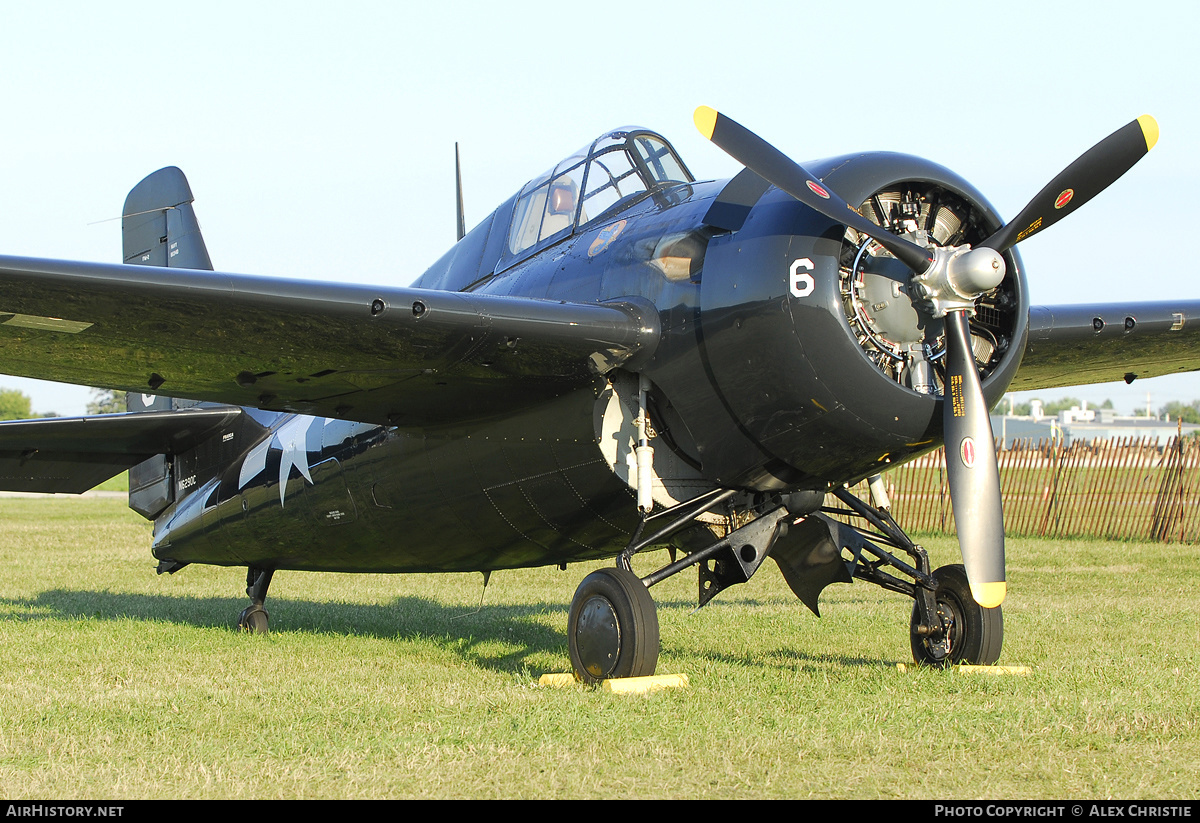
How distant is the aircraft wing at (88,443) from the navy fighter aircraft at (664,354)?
10.1 feet

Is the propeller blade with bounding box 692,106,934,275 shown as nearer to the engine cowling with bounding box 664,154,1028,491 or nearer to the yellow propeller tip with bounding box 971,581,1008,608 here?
the engine cowling with bounding box 664,154,1028,491

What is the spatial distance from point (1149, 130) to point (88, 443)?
31.7 feet

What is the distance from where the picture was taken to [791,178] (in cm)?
609

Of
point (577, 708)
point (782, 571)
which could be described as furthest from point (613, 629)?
point (782, 571)

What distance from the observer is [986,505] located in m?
6.66

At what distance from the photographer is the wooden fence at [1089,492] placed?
67.4 ft

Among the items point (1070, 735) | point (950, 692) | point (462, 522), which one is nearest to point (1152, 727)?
point (1070, 735)

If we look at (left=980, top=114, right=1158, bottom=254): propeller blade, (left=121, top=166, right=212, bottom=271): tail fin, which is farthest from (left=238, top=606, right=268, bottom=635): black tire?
(left=980, top=114, right=1158, bottom=254): propeller blade

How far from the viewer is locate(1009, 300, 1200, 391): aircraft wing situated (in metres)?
8.53

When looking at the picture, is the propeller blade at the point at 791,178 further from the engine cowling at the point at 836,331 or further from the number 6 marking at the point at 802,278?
the number 6 marking at the point at 802,278

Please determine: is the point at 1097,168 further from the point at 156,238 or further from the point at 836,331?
the point at 156,238

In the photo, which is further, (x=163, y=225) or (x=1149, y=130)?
(x=163, y=225)

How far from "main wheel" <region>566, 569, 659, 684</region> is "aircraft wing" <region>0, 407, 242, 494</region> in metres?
5.92

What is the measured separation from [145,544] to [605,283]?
18486 millimetres
